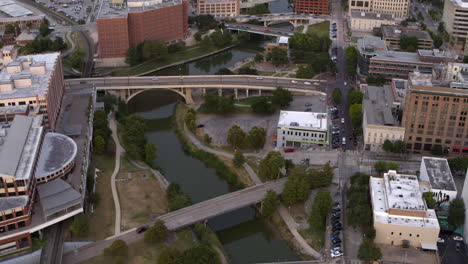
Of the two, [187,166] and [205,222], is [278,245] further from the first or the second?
[187,166]

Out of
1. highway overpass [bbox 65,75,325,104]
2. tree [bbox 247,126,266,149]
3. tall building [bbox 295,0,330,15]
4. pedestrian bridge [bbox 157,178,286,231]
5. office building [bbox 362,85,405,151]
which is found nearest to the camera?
pedestrian bridge [bbox 157,178,286,231]

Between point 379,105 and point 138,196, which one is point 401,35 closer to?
point 379,105

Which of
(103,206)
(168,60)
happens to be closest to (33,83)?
(103,206)

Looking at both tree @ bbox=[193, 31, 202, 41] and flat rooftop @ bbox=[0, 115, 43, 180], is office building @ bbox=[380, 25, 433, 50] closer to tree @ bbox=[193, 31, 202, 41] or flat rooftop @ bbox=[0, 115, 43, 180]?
tree @ bbox=[193, 31, 202, 41]

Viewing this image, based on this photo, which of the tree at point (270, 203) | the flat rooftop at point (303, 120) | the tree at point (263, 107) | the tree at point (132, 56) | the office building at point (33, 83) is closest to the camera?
the tree at point (270, 203)

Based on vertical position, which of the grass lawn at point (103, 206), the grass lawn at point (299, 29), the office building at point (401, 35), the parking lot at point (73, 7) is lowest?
the grass lawn at point (103, 206)

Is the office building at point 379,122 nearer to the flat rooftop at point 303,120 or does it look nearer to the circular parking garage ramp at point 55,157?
the flat rooftop at point 303,120

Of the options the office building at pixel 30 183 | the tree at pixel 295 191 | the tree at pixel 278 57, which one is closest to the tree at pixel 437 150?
the tree at pixel 295 191

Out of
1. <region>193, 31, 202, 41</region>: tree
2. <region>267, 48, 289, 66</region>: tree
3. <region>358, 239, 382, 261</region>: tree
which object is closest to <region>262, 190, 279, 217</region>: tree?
<region>358, 239, 382, 261</region>: tree
